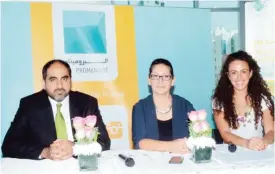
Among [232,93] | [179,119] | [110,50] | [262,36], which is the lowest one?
[179,119]

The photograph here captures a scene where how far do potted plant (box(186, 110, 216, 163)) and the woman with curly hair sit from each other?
772 millimetres

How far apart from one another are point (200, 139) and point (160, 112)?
930 millimetres

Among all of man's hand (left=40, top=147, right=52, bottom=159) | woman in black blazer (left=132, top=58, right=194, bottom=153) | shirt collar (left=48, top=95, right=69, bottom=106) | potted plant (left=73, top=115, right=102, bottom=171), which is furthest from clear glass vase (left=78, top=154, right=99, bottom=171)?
shirt collar (left=48, top=95, right=69, bottom=106)

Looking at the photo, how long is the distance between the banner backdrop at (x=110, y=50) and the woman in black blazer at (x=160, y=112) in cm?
144

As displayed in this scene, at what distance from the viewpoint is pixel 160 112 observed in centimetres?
299

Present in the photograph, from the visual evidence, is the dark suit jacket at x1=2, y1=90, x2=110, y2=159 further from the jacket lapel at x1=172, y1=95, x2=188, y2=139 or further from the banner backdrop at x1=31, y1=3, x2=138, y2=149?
the banner backdrop at x1=31, y1=3, x2=138, y2=149

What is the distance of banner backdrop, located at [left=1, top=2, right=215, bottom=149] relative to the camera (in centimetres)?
400

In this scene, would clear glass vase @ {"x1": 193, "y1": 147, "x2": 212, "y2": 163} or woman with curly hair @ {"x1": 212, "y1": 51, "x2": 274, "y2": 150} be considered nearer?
clear glass vase @ {"x1": 193, "y1": 147, "x2": 212, "y2": 163}

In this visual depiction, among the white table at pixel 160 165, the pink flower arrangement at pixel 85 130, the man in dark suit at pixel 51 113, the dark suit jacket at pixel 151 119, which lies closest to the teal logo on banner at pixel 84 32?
the man in dark suit at pixel 51 113

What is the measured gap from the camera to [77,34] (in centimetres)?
420

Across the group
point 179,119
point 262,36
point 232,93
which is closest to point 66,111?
point 179,119

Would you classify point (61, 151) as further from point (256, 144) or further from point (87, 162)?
point (256, 144)

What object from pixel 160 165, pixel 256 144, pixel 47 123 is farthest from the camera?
pixel 47 123

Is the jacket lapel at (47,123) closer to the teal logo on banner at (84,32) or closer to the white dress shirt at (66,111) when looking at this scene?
the white dress shirt at (66,111)
